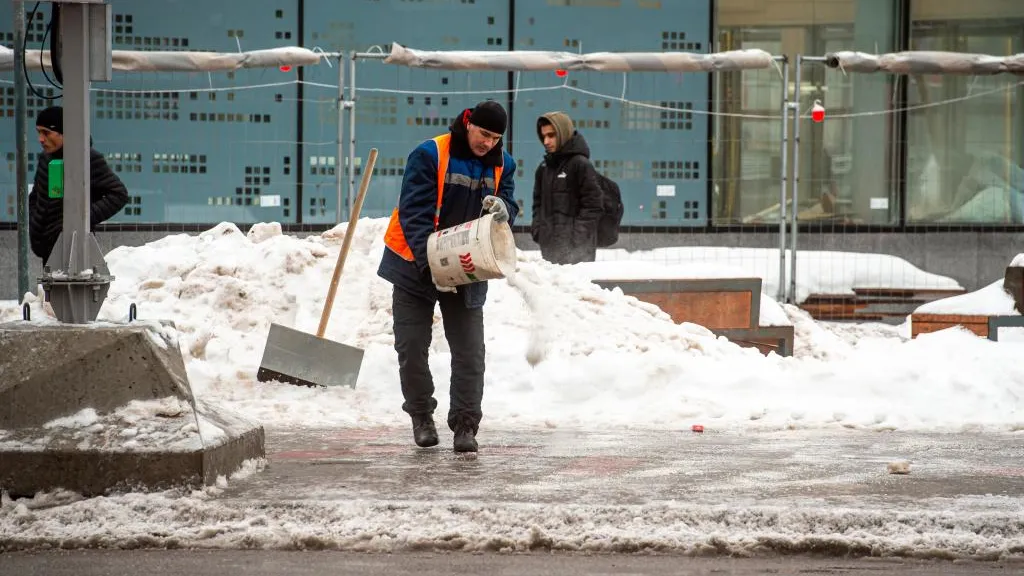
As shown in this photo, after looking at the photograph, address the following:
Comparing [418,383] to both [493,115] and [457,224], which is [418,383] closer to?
[457,224]

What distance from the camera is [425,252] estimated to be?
7.05 m

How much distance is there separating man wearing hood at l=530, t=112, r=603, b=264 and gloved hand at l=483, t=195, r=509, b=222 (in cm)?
558

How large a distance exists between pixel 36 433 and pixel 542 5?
42.4ft

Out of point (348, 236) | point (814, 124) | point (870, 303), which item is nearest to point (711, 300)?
point (348, 236)

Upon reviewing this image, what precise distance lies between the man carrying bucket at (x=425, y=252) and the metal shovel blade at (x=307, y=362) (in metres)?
2.11

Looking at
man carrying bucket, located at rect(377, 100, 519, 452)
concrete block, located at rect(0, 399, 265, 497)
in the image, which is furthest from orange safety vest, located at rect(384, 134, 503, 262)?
concrete block, located at rect(0, 399, 265, 497)

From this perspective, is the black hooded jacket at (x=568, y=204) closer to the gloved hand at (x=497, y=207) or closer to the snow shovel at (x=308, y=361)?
the snow shovel at (x=308, y=361)

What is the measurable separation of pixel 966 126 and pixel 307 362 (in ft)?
39.0

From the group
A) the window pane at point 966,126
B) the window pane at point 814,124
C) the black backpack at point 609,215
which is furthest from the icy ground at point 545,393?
the window pane at point 966,126

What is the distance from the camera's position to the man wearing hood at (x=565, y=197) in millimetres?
12500

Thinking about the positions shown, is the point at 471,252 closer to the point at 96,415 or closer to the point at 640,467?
the point at 640,467

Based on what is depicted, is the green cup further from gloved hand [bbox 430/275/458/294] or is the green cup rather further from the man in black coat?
gloved hand [bbox 430/275/458/294]

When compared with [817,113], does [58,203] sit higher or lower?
lower

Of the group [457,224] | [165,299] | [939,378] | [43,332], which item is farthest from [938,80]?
[43,332]
